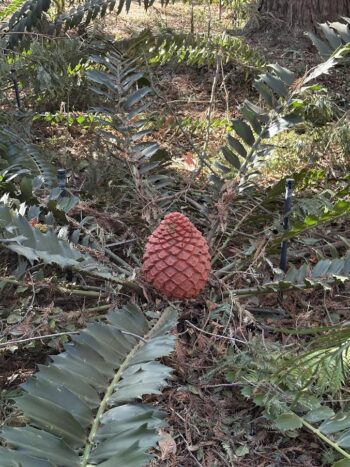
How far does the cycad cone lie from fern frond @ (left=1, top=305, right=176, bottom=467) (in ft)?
0.86

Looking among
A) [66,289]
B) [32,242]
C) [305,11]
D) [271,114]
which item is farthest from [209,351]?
[305,11]

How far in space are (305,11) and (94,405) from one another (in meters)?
3.78

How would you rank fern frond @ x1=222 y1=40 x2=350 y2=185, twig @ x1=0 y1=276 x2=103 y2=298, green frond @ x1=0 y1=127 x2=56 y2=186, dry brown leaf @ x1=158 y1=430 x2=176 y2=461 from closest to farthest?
dry brown leaf @ x1=158 y1=430 x2=176 y2=461 → twig @ x1=0 y1=276 x2=103 y2=298 → fern frond @ x1=222 y1=40 x2=350 y2=185 → green frond @ x1=0 y1=127 x2=56 y2=186

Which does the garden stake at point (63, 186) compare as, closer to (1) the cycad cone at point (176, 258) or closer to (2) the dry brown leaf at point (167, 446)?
(1) the cycad cone at point (176, 258)

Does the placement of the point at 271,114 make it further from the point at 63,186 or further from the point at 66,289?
the point at 66,289

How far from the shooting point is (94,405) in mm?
1198

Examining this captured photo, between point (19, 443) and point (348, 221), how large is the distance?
1775mm

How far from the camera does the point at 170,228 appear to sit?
1.75 metres

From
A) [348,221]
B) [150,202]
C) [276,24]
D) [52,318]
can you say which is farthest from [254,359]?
[276,24]

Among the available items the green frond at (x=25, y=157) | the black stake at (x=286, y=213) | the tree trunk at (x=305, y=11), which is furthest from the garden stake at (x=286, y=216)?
the tree trunk at (x=305, y=11)

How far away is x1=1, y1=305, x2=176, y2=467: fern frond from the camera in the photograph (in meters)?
1.00

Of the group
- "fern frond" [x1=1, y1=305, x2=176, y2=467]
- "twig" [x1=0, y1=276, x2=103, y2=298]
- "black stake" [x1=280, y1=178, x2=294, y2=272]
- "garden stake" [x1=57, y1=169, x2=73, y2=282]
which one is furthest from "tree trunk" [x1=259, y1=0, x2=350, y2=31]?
"fern frond" [x1=1, y1=305, x2=176, y2=467]

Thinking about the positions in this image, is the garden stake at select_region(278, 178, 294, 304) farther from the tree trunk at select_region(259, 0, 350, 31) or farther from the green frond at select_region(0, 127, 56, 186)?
the tree trunk at select_region(259, 0, 350, 31)

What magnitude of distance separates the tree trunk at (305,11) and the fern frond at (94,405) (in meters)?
3.41
